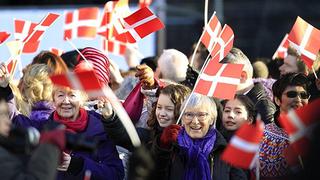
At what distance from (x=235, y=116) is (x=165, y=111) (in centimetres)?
50

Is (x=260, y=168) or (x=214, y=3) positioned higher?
(x=260, y=168)

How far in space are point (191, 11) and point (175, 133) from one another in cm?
1222

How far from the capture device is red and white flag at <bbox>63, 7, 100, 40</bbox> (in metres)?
10.1

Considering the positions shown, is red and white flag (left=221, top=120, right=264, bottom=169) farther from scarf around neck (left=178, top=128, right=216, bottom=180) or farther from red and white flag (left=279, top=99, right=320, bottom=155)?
scarf around neck (left=178, top=128, right=216, bottom=180)

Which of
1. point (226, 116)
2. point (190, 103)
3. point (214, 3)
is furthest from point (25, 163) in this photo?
point (214, 3)

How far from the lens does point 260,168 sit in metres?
6.96

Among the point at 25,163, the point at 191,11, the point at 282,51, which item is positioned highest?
the point at 25,163

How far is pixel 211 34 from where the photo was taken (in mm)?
8570

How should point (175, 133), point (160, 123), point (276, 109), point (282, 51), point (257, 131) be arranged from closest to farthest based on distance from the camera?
point (257, 131), point (175, 133), point (160, 123), point (276, 109), point (282, 51)

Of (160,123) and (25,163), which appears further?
(160,123)

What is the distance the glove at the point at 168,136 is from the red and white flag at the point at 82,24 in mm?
3493

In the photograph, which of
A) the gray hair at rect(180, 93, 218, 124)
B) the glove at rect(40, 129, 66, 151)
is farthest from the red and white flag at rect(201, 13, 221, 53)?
the glove at rect(40, 129, 66, 151)

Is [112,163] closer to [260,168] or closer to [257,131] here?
[260,168]

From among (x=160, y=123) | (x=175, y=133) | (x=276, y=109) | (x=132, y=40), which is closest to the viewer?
(x=175, y=133)
